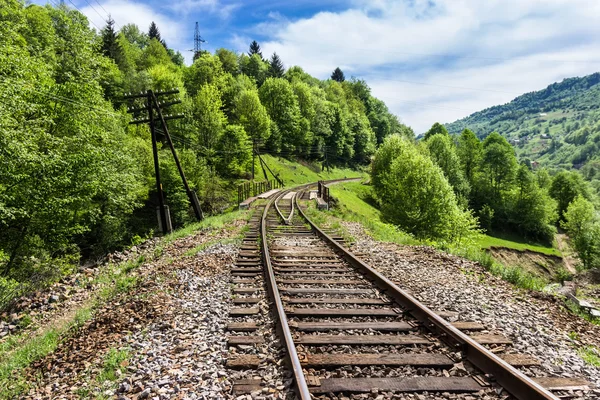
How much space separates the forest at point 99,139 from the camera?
613 inches

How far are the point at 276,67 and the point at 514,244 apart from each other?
76073 mm

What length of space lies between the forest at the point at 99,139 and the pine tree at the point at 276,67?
1771 centimetres

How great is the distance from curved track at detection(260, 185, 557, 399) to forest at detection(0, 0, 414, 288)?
961 centimetres

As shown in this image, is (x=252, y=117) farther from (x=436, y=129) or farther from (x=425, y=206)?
(x=436, y=129)

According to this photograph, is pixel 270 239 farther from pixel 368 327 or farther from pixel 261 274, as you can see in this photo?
pixel 368 327

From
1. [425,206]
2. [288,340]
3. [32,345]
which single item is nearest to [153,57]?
[425,206]

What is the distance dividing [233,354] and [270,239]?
297 inches

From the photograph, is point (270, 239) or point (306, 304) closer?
point (306, 304)

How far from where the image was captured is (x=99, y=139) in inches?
929

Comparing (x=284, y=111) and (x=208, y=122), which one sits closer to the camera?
(x=208, y=122)

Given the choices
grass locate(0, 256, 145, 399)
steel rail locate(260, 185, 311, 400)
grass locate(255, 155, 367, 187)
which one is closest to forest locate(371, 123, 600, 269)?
grass locate(255, 155, 367, 187)

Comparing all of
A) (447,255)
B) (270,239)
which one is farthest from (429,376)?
(270,239)

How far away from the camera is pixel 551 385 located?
3617 millimetres

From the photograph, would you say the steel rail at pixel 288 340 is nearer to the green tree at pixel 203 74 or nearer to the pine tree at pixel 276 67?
the green tree at pixel 203 74
